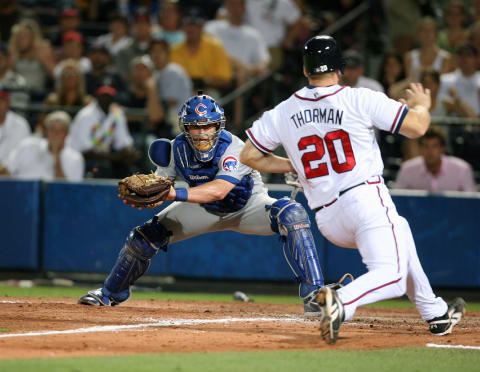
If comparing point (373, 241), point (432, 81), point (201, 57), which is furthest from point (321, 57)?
point (201, 57)

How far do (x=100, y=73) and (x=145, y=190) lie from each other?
23.0 feet

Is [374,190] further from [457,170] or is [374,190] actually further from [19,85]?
[19,85]

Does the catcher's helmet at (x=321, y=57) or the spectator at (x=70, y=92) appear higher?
the catcher's helmet at (x=321, y=57)

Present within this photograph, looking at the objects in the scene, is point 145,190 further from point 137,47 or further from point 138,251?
point 137,47

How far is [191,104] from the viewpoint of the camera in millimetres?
6844

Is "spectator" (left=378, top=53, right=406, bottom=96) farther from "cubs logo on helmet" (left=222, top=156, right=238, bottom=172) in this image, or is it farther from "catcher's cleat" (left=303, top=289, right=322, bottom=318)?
"catcher's cleat" (left=303, top=289, right=322, bottom=318)

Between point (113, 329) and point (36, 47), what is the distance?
8521 mm

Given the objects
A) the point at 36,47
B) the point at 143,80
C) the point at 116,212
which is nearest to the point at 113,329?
the point at 116,212

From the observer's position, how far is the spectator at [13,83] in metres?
12.4

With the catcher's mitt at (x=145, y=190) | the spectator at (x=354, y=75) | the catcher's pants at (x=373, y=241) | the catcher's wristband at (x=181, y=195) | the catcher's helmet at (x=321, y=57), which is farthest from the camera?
the spectator at (x=354, y=75)

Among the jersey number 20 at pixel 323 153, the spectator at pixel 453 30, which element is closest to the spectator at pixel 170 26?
the spectator at pixel 453 30

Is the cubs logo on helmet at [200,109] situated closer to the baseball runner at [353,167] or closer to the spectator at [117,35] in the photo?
the baseball runner at [353,167]

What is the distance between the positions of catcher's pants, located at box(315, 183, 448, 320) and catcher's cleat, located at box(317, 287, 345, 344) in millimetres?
70

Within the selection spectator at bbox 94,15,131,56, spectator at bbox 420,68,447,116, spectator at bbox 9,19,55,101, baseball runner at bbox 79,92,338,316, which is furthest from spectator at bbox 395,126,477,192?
spectator at bbox 9,19,55,101
